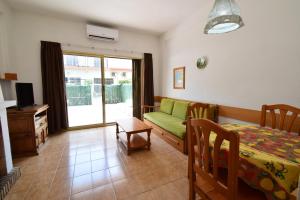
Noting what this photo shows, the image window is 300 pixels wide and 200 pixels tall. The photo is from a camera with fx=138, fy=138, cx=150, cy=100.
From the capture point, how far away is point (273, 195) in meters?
0.83

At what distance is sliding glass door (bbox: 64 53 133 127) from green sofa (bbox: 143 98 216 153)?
1.25m

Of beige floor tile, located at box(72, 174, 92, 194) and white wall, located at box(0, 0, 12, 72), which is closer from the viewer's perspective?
beige floor tile, located at box(72, 174, 92, 194)

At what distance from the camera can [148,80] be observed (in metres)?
4.28

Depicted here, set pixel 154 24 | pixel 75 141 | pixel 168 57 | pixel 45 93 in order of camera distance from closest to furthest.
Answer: pixel 75 141
pixel 45 93
pixel 154 24
pixel 168 57

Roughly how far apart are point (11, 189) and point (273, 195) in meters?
2.50

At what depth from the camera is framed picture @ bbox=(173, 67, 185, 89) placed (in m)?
3.54

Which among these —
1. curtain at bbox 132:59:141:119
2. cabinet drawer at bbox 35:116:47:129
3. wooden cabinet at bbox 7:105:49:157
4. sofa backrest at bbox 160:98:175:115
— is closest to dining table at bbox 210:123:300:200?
sofa backrest at bbox 160:98:175:115

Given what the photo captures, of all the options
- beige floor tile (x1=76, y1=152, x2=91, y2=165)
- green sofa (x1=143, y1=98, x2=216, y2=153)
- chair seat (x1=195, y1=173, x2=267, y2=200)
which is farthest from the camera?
green sofa (x1=143, y1=98, x2=216, y2=153)

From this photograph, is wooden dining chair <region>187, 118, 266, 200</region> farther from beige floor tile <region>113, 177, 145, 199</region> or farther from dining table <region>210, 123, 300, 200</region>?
beige floor tile <region>113, 177, 145, 199</region>

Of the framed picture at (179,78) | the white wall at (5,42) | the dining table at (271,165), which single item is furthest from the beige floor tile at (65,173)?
the framed picture at (179,78)

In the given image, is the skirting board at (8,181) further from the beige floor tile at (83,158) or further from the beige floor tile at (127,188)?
the beige floor tile at (127,188)

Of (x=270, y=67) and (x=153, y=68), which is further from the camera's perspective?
(x=153, y=68)

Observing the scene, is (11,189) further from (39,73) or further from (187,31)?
(187,31)

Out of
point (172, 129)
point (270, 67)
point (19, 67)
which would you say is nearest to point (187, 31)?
point (270, 67)
